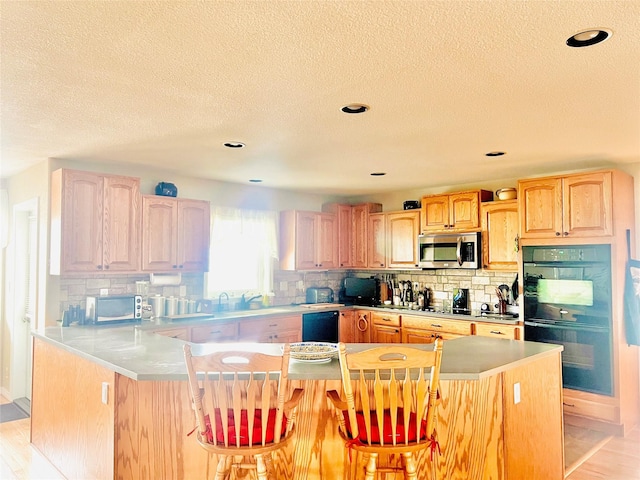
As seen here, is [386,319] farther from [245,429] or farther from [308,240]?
[245,429]

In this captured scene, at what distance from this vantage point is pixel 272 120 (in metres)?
3.16

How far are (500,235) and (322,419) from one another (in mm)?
3413

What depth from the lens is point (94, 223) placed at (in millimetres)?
4297

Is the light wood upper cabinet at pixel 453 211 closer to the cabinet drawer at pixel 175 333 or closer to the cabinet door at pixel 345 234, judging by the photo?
the cabinet door at pixel 345 234

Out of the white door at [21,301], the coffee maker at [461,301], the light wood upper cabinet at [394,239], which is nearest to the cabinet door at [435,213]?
the light wood upper cabinet at [394,239]

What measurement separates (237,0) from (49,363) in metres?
3.11

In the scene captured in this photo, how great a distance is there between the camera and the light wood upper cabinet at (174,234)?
4.66 m

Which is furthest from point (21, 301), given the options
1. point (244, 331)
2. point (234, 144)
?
point (234, 144)

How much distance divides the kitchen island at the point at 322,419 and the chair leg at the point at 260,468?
37 centimetres

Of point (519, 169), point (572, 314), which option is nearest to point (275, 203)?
point (519, 169)

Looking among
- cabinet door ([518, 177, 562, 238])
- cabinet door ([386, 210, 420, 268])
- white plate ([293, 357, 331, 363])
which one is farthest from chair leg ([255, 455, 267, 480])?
cabinet door ([386, 210, 420, 268])

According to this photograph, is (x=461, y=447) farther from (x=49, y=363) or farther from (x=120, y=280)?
(x=120, y=280)

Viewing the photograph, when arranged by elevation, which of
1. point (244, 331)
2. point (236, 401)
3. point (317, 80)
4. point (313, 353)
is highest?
point (317, 80)

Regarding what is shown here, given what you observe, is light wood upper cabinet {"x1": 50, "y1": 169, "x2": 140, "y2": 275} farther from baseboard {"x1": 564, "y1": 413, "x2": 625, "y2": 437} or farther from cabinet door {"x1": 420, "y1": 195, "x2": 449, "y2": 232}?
baseboard {"x1": 564, "y1": 413, "x2": 625, "y2": 437}
